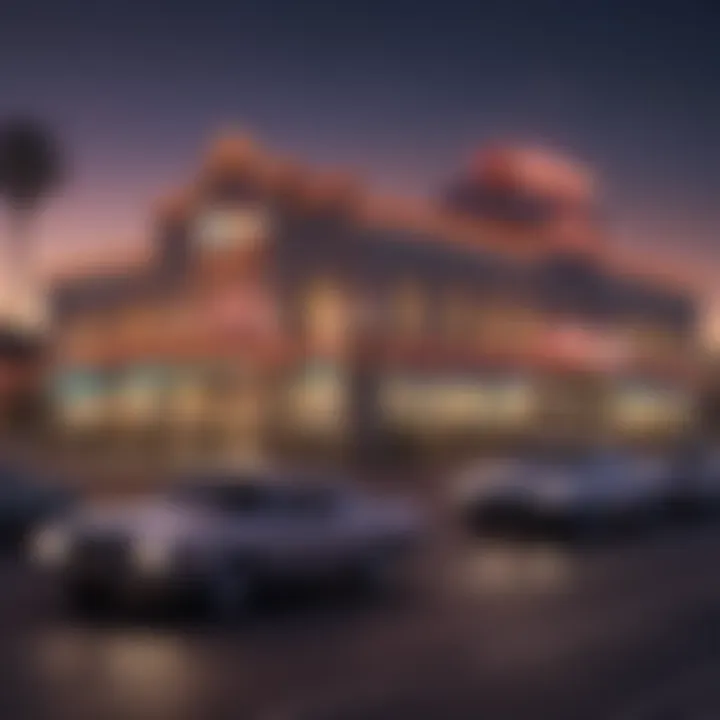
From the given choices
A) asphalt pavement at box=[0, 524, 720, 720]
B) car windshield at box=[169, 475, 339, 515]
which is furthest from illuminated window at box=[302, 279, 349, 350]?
car windshield at box=[169, 475, 339, 515]

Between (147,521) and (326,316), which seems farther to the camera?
(326,316)

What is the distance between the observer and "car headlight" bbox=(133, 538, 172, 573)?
8562 millimetres

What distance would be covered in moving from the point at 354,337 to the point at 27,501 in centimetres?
268

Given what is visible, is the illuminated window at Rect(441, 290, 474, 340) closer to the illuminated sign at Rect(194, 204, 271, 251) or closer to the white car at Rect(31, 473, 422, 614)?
the illuminated sign at Rect(194, 204, 271, 251)

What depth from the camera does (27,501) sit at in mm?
12172

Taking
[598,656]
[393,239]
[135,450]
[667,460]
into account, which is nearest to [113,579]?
[135,450]

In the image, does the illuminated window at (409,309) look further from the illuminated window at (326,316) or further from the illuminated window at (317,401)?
the illuminated window at (317,401)

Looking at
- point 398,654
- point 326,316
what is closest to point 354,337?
point 326,316

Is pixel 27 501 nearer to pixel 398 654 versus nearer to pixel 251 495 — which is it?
pixel 251 495

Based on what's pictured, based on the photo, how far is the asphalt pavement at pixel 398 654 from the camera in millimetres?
6285

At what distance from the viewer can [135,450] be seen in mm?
10305

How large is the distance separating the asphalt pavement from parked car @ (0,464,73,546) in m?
1.33

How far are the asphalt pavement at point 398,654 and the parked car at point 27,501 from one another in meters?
1.33

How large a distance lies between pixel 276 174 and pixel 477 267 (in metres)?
2.00
